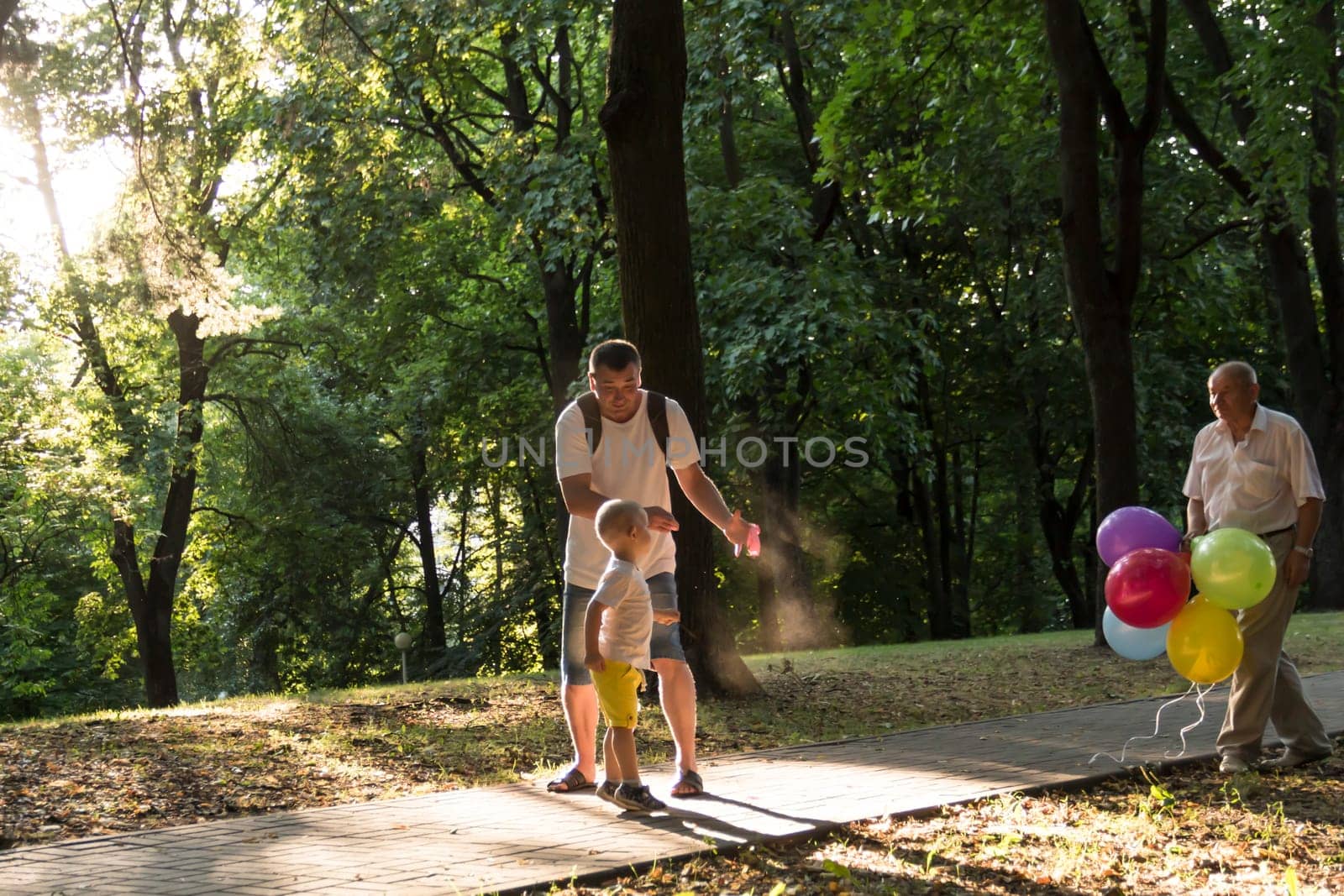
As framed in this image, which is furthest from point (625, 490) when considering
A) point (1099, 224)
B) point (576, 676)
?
point (1099, 224)

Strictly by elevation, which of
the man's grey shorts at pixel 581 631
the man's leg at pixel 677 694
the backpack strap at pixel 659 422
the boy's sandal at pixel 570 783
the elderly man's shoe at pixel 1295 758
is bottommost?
the elderly man's shoe at pixel 1295 758

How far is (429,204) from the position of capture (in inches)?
787

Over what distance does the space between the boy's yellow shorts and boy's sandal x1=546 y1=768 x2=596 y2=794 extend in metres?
0.96

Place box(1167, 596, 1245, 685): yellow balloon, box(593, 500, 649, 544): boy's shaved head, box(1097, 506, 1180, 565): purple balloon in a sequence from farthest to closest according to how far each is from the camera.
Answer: box(1097, 506, 1180, 565): purple balloon
box(1167, 596, 1245, 685): yellow balloon
box(593, 500, 649, 544): boy's shaved head

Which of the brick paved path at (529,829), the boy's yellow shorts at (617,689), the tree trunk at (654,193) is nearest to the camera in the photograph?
the brick paved path at (529,829)

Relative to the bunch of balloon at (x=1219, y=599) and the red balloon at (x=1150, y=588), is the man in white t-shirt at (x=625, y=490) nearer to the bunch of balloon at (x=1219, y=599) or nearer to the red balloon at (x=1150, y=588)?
the red balloon at (x=1150, y=588)

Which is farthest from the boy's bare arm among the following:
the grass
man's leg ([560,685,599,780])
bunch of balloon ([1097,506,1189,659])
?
bunch of balloon ([1097,506,1189,659])

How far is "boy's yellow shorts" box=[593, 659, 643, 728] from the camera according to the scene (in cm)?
611

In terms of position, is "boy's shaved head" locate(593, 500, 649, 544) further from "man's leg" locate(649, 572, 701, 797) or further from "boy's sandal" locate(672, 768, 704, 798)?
"boy's sandal" locate(672, 768, 704, 798)

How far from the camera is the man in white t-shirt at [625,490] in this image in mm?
6293

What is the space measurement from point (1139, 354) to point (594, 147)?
13232 millimetres

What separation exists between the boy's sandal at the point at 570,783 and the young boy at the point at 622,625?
31.3 inches

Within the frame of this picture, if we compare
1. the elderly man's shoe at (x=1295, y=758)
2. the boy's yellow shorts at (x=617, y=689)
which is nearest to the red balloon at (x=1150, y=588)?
the elderly man's shoe at (x=1295, y=758)

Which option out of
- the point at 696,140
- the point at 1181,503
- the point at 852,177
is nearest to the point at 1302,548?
the point at 852,177
